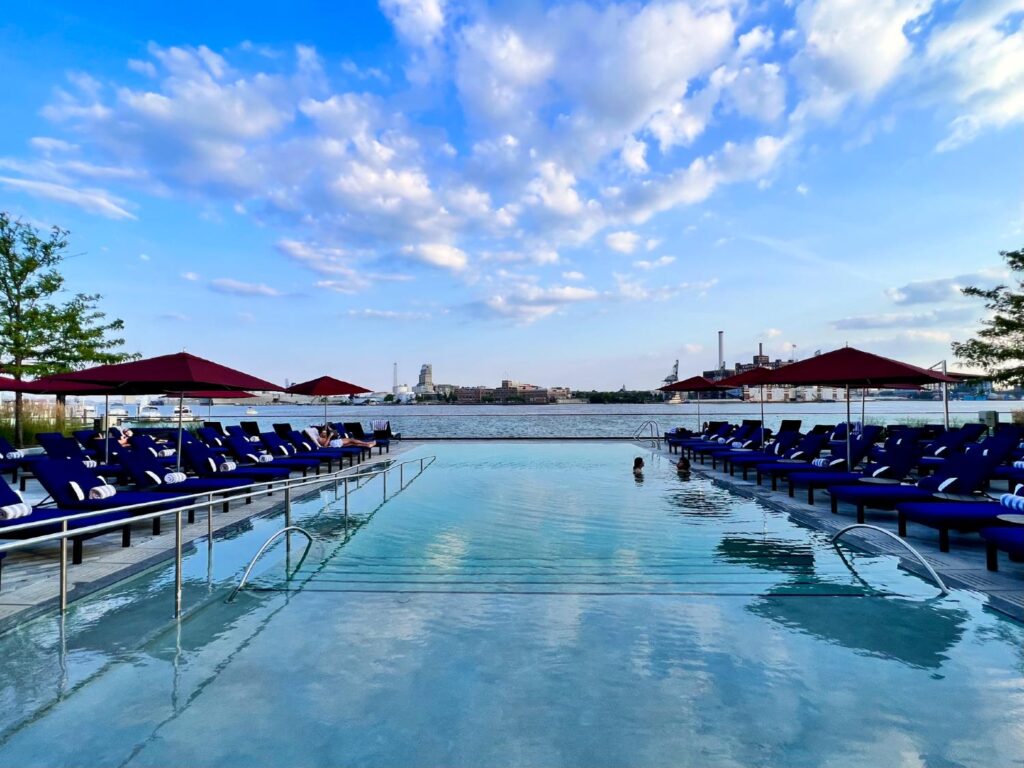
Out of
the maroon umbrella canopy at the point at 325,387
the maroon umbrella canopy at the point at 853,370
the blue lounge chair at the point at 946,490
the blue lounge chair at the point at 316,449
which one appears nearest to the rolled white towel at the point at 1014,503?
the blue lounge chair at the point at 946,490

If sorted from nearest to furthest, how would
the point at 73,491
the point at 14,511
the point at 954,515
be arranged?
the point at 14,511, the point at 954,515, the point at 73,491

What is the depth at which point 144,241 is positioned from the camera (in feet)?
Answer: 58.9

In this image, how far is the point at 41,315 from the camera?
1914 centimetres

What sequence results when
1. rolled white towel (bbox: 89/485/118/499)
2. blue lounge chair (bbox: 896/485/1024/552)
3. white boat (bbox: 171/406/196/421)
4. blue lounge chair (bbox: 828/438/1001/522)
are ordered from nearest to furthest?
blue lounge chair (bbox: 896/485/1024/552), rolled white towel (bbox: 89/485/118/499), blue lounge chair (bbox: 828/438/1001/522), white boat (bbox: 171/406/196/421)

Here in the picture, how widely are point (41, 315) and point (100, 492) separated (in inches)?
653

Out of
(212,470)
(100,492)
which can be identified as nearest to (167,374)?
(212,470)

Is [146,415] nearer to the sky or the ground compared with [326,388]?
nearer to the ground

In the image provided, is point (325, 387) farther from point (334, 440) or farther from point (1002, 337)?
point (1002, 337)

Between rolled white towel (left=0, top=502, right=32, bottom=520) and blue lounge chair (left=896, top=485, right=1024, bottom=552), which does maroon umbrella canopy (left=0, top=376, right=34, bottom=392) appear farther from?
blue lounge chair (left=896, top=485, right=1024, bottom=552)

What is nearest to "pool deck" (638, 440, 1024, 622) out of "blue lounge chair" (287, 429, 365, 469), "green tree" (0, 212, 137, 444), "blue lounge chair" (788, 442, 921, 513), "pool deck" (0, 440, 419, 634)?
"blue lounge chair" (788, 442, 921, 513)

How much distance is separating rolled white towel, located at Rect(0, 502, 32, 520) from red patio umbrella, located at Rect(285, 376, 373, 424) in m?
11.0

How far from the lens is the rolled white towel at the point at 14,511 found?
568cm

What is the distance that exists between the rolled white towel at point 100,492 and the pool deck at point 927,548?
8.66m

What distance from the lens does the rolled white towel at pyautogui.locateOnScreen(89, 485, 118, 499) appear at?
6.86m
